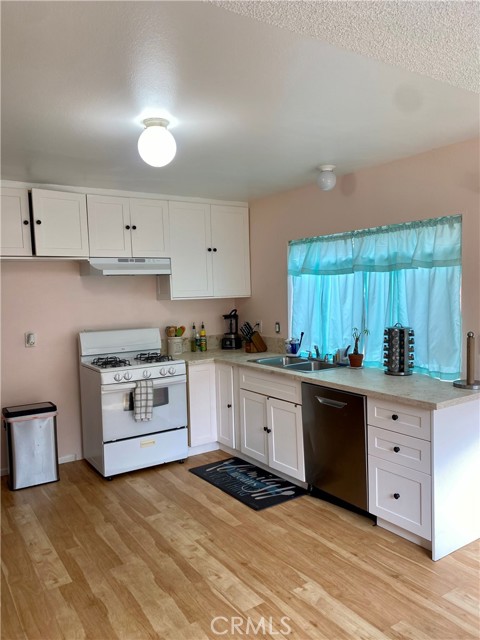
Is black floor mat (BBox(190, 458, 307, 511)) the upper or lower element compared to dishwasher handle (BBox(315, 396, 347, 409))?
lower

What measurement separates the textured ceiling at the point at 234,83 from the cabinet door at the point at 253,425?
70.9 inches

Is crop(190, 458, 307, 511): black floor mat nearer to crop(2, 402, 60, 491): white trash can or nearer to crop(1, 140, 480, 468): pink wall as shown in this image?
crop(2, 402, 60, 491): white trash can

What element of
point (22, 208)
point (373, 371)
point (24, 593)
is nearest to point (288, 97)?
point (373, 371)

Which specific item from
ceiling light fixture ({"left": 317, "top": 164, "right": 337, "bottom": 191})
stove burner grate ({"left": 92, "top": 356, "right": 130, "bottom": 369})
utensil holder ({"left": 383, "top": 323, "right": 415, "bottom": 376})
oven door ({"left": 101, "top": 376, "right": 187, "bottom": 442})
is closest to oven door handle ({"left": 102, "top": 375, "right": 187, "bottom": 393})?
oven door ({"left": 101, "top": 376, "right": 187, "bottom": 442})

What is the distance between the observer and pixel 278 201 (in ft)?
14.6

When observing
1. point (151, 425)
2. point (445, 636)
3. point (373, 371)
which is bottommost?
point (445, 636)

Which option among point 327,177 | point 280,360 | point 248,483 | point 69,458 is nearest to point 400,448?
point 248,483

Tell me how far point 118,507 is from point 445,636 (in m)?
2.16

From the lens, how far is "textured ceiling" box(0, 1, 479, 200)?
1.35 meters

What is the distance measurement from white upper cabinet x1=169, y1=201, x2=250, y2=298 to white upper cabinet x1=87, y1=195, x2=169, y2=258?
4.8 inches

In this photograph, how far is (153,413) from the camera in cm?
393

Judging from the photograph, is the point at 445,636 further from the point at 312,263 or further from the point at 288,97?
the point at 312,263

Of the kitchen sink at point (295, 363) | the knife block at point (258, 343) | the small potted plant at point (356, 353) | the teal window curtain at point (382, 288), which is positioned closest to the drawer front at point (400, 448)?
the teal window curtain at point (382, 288)

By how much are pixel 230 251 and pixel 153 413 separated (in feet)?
5.84
